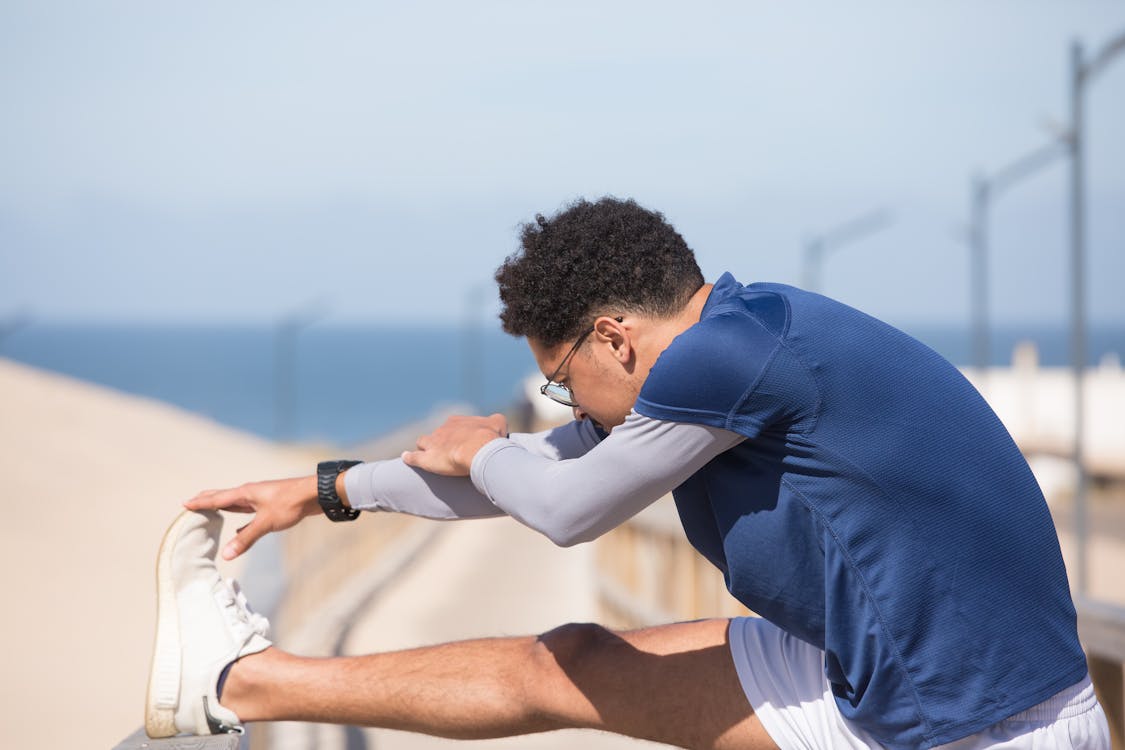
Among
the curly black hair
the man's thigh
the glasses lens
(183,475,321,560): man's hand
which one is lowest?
the man's thigh

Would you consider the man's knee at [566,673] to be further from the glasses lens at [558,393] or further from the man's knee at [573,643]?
the glasses lens at [558,393]

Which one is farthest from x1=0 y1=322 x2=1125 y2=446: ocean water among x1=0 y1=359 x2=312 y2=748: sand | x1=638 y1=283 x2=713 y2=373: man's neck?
x1=638 y1=283 x2=713 y2=373: man's neck

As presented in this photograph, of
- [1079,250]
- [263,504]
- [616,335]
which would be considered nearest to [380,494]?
[263,504]

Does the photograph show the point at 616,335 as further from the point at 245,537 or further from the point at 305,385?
the point at 305,385

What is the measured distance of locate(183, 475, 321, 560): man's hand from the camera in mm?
3266

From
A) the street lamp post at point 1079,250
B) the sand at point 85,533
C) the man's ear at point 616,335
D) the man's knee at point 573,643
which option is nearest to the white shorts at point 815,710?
the man's knee at point 573,643

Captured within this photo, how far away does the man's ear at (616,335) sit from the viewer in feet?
8.92

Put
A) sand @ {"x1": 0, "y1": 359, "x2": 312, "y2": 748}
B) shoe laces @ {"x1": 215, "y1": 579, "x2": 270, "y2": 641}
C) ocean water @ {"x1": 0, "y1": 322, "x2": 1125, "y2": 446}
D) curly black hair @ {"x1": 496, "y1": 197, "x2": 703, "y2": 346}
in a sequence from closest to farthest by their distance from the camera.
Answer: curly black hair @ {"x1": 496, "y1": 197, "x2": 703, "y2": 346}, shoe laces @ {"x1": 215, "y1": 579, "x2": 270, "y2": 641}, sand @ {"x1": 0, "y1": 359, "x2": 312, "y2": 748}, ocean water @ {"x1": 0, "y1": 322, "x2": 1125, "y2": 446}

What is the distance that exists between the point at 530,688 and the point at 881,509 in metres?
0.99

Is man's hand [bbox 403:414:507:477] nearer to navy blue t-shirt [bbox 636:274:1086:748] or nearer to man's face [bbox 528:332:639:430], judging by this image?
man's face [bbox 528:332:639:430]

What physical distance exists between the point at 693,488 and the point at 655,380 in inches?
15.5

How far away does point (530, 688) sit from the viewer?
10.1 feet

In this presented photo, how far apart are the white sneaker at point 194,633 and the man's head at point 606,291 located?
1.04 m

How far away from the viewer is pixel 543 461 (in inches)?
110
